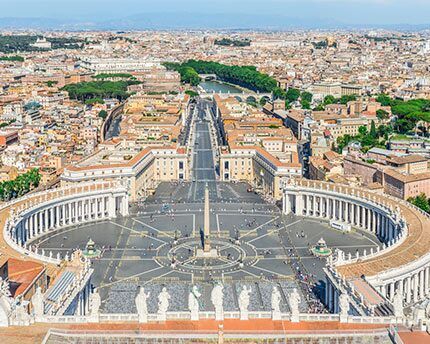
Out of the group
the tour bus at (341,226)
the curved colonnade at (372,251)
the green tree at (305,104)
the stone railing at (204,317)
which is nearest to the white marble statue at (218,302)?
the stone railing at (204,317)

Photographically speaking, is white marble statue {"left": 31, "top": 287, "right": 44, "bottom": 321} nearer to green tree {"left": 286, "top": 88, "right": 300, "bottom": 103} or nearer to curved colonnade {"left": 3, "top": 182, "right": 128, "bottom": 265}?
curved colonnade {"left": 3, "top": 182, "right": 128, "bottom": 265}

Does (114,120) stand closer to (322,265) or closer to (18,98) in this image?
(18,98)

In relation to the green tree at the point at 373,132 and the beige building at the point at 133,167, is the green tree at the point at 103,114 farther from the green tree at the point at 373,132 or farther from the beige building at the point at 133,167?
the green tree at the point at 373,132

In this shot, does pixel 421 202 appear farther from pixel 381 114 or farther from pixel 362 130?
pixel 381 114

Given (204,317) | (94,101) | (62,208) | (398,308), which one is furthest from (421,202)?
(94,101)

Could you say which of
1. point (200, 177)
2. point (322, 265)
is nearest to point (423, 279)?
point (322, 265)

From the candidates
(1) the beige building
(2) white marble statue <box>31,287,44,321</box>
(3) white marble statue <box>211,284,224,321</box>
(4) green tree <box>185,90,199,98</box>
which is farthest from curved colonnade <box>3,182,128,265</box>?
(4) green tree <box>185,90,199,98</box>
